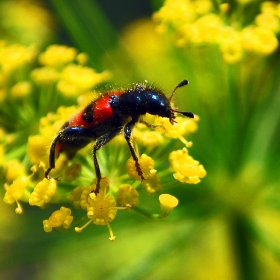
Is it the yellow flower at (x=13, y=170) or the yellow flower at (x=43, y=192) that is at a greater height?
the yellow flower at (x=43, y=192)

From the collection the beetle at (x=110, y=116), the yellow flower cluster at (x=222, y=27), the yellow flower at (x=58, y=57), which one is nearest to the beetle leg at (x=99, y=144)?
the beetle at (x=110, y=116)

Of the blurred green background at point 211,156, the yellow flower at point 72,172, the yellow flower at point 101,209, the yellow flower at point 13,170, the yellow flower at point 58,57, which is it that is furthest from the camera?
the yellow flower at point 58,57

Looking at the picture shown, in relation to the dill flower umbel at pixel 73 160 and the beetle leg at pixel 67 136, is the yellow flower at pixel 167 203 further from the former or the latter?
the beetle leg at pixel 67 136

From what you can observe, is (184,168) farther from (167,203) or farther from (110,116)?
(110,116)

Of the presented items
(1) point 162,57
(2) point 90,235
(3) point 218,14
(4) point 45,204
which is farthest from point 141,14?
(4) point 45,204

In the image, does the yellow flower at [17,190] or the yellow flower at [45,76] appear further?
the yellow flower at [45,76]

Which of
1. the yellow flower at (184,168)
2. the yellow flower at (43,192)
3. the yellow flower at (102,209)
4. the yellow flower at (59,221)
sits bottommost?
the yellow flower at (184,168)

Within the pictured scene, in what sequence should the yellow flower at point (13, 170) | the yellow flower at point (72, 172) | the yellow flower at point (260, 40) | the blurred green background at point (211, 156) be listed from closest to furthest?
1. the yellow flower at point (72, 172)
2. the yellow flower at point (13, 170)
3. the yellow flower at point (260, 40)
4. the blurred green background at point (211, 156)

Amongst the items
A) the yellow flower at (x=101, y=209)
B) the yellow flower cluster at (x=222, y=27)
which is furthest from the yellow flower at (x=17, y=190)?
the yellow flower cluster at (x=222, y=27)
